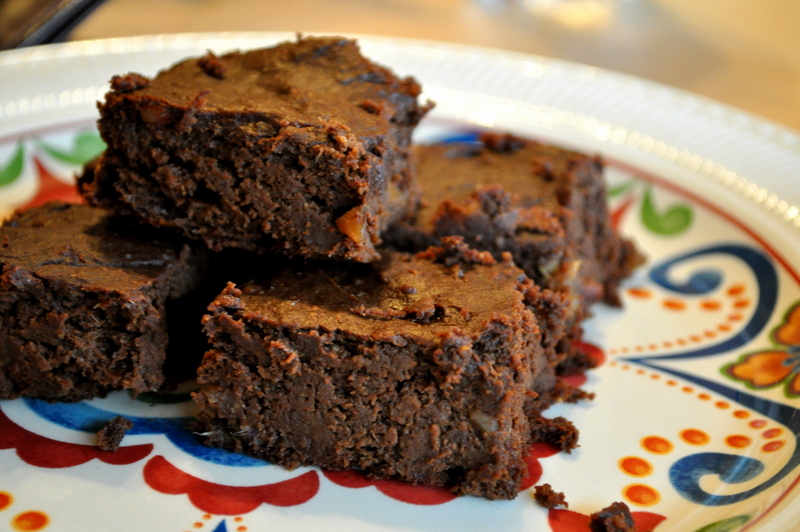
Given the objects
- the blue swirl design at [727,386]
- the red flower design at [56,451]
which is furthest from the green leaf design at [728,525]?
the red flower design at [56,451]

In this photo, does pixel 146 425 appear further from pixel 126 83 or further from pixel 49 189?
pixel 49 189

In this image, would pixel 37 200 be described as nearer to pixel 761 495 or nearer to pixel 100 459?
pixel 100 459

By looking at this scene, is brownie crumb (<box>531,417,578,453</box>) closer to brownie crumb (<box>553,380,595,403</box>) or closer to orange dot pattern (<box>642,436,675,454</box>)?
brownie crumb (<box>553,380,595,403</box>)

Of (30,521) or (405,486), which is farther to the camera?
(405,486)

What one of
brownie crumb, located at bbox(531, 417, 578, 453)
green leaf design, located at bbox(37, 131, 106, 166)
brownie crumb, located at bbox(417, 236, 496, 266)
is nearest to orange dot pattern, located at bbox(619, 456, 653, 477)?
brownie crumb, located at bbox(531, 417, 578, 453)

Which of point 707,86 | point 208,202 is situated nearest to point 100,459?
point 208,202

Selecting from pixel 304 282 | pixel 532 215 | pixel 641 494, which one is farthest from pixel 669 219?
pixel 304 282

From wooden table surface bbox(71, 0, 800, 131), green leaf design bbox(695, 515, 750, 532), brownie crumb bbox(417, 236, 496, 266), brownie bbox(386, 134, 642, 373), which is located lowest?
green leaf design bbox(695, 515, 750, 532)
